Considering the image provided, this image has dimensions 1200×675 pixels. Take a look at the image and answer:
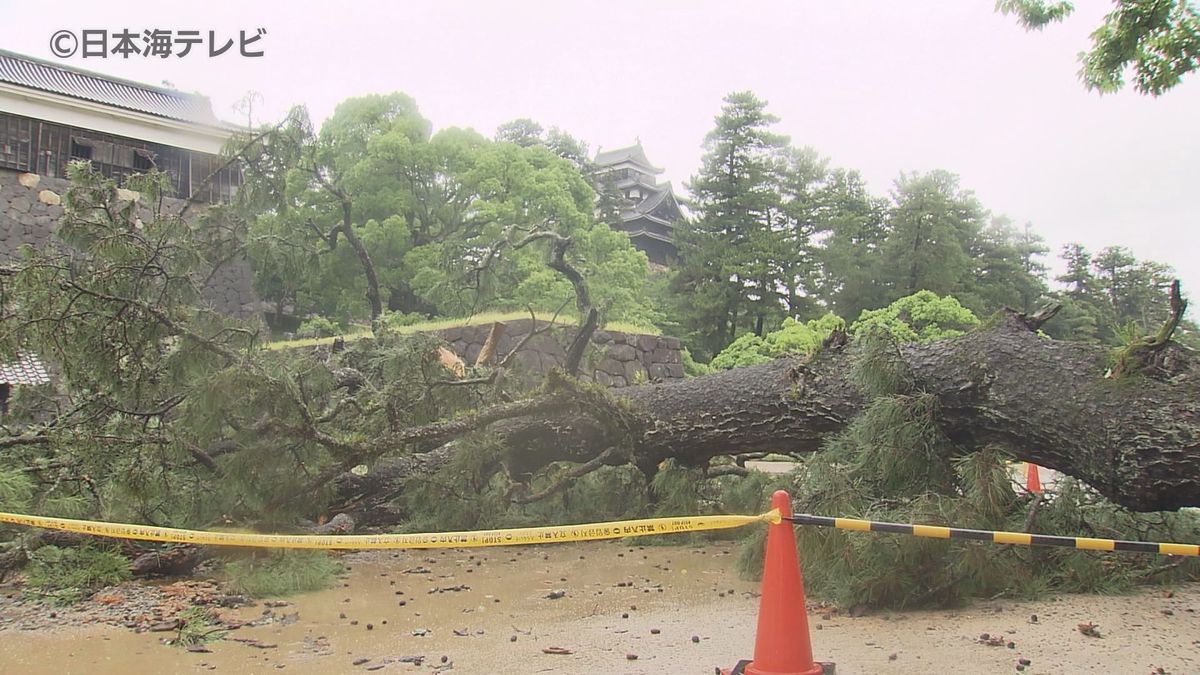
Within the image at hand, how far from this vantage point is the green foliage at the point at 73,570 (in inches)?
142

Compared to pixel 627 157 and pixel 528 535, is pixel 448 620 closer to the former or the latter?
pixel 528 535

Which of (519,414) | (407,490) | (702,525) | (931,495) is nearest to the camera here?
(702,525)

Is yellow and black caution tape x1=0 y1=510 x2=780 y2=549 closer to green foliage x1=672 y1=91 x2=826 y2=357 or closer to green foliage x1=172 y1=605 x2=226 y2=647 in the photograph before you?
green foliage x1=172 y1=605 x2=226 y2=647

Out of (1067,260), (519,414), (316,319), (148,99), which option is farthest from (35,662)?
(1067,260)

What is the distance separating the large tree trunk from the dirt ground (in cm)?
55

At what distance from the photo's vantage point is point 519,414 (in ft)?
15.3

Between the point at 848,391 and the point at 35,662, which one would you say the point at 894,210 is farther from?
the point at 35,662

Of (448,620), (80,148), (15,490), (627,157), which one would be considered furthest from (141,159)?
(627,157)

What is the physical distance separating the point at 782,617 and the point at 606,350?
815 cm

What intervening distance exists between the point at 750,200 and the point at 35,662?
17.4 metres

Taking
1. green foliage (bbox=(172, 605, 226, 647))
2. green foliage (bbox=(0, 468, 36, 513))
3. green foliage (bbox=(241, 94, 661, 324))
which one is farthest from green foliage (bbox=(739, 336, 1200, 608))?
green foliage (bbox=(241, 94, 661, 324))

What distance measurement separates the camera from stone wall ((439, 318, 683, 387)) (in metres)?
11.0

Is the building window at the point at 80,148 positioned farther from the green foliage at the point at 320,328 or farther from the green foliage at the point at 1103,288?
the green foliage at the point at 1103,288

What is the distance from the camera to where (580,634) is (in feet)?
9.75
